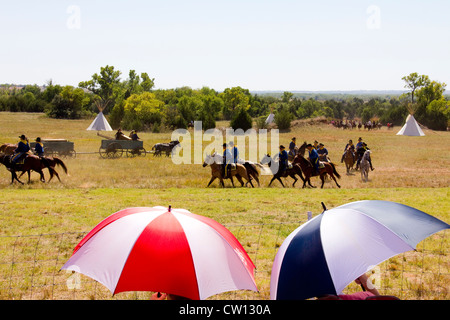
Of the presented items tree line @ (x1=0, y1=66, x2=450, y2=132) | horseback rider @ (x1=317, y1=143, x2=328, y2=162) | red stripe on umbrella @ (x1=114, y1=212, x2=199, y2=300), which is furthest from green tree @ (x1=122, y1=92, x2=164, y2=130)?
red stripe on umbrella @ (x1=114, y1=212, x2=199, y2=300)

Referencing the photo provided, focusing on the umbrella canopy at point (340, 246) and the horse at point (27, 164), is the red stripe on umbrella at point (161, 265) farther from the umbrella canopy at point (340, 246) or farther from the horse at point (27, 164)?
the horse at point (27, 164)

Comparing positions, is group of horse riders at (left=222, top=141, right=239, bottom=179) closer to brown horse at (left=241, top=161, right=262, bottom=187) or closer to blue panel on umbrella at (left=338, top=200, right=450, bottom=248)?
brown horse at (left=241, top=161, right=262, bottom=187)

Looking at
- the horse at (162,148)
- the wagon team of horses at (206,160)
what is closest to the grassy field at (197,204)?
the wagon team of horses at (206,160)

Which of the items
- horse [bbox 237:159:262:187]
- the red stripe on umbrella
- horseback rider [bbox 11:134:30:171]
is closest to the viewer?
the red stripe on umbrella

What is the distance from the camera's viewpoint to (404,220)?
5199 millimetres

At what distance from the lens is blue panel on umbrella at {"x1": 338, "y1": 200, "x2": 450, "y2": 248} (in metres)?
4.98

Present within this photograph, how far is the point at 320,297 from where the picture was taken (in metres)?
4.70

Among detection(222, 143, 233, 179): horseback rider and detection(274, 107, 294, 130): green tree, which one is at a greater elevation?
detection(274, 107, 294, 130): green tree

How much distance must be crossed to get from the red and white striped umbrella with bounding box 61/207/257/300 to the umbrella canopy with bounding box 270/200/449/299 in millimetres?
564

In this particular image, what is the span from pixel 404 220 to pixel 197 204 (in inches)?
413

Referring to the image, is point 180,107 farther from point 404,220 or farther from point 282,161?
point 404,220

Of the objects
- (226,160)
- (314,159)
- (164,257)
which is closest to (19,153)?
(226,160)

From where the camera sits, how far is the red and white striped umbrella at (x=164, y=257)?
4.87 m
